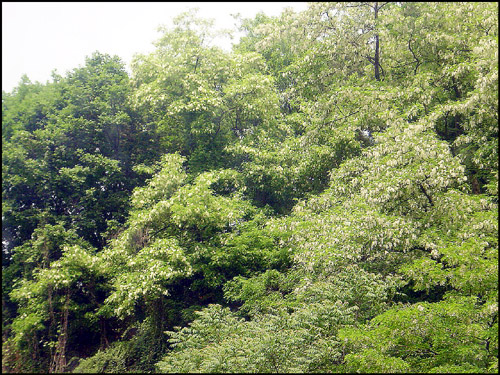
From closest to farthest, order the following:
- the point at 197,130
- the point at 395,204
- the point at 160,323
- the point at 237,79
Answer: the point at 395,204 < the point at 160,323 < the point at 197,130 < the point at 237,79

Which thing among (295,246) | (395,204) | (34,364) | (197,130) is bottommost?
(34,364)

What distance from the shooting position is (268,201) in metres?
18.1

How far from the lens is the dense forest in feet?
26.2

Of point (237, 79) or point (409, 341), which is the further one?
point (237, 79)

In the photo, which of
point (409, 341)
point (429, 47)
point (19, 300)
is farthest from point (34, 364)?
point (429, 47)

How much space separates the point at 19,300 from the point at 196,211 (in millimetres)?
6812

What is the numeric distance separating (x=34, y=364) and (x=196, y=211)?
7.26 meters

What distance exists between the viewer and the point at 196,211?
1312 cm

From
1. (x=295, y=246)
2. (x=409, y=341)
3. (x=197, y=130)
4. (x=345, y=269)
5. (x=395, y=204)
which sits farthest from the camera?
(x=197, y=130)

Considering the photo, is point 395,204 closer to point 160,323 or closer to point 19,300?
point 160,323

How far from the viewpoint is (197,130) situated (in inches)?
649

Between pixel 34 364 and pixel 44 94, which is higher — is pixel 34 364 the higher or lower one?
the lower one

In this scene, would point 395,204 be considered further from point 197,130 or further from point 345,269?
point 197,130

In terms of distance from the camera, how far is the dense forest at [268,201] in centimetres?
798
